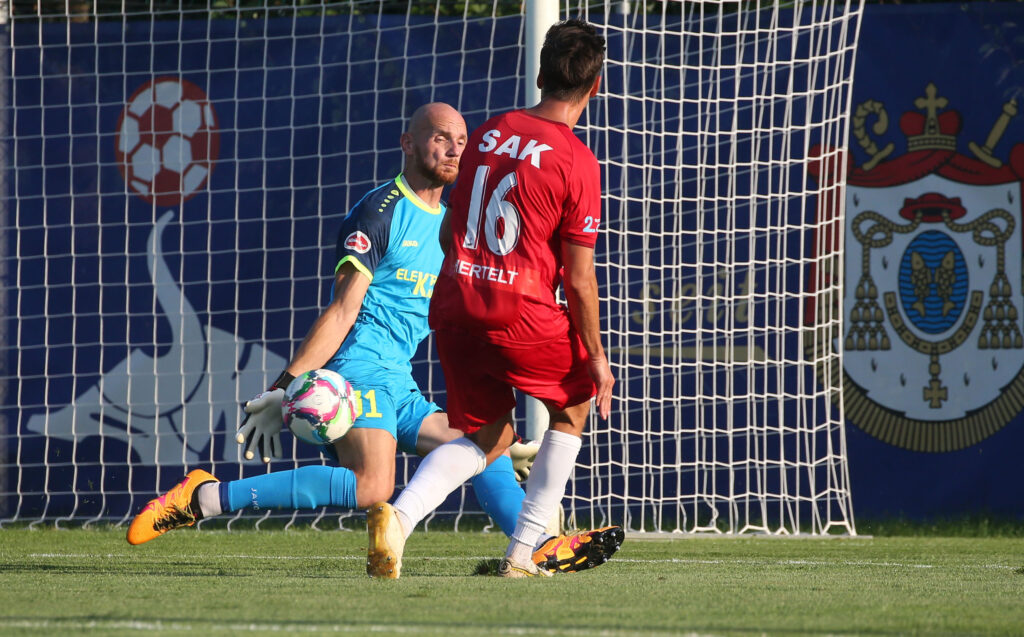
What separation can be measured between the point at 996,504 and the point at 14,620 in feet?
18.9

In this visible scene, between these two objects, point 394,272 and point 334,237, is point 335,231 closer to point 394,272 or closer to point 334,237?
point 334,237

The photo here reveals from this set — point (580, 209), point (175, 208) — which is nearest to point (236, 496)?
point (580, 209)

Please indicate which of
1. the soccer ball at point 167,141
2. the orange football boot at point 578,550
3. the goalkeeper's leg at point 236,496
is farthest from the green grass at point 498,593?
the soccer ball at point 167,141

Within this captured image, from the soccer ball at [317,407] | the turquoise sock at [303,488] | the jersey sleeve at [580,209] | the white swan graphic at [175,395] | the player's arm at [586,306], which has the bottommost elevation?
the white swan graphic at [175,395]

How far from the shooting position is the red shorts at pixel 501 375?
362 centimetres

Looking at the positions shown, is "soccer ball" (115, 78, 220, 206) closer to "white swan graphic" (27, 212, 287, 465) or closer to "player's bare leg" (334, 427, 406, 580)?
"white swan graphic" (27, 212, 287, 465)

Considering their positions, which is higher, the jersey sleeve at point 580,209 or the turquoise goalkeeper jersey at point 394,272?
the jersey sleeve at point 580,209

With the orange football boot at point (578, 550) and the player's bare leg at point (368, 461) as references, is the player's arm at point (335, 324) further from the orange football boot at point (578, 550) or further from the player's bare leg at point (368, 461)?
the orange football boot at point (578, 550)

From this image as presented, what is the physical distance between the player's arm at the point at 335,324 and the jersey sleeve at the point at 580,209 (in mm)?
900

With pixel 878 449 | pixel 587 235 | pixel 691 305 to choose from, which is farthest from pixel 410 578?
pixel 878 449

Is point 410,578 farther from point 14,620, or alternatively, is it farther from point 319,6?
point 319,6

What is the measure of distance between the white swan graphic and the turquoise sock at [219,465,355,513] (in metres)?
3.11

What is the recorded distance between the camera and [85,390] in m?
7.23

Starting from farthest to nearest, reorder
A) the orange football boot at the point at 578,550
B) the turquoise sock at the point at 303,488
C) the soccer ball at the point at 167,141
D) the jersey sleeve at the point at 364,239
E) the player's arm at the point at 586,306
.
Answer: the soccer ball at the point at 167,141, the jersey sleeve at the point at 364,239, the turquoise sock at the point at 303,488, the orange football boot at the point at 578,550, the player's arm at the point at 586,306
